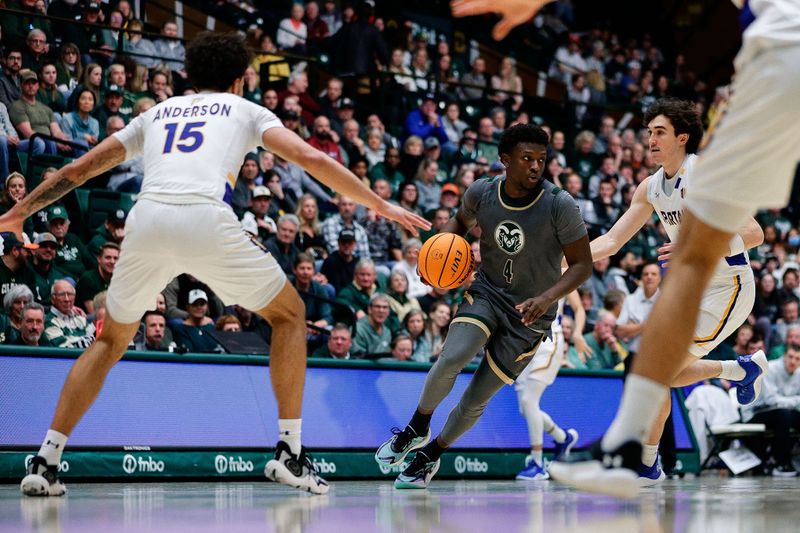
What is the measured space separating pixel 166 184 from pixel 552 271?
9.36 feet

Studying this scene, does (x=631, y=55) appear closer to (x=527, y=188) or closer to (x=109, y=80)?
(x=109, y=80)

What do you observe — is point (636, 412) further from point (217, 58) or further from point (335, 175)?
point (217, 58)

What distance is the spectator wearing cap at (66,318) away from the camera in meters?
9.41

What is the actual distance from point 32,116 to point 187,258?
7.48 metres

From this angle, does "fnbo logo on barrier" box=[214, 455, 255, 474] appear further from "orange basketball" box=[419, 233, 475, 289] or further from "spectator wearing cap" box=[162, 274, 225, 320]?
"orange basketball" box=[419, 233, 475, 289]

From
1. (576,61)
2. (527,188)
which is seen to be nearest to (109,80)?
(527,188)

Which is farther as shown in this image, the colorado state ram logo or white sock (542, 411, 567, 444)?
white sock (542, 411, 567, 444)

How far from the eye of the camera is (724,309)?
24.1 ft

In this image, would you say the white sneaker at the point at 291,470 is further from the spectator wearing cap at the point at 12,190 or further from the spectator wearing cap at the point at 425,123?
the spectator wearing cap at the point at 425,123

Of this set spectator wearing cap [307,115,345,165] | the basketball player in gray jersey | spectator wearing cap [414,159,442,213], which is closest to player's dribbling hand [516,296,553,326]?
the basketball player in gray jersey

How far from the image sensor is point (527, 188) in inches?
279

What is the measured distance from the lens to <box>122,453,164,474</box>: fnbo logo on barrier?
334 inches

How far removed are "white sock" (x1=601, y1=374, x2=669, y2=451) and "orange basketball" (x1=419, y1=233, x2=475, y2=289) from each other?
343 centimetres

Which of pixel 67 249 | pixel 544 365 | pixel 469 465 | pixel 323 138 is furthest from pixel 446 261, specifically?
pixel 323 138
